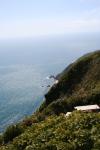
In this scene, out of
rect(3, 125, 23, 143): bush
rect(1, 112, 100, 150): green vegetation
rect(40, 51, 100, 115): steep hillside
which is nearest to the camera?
rect(1, 112, 100, 150): green vegetation

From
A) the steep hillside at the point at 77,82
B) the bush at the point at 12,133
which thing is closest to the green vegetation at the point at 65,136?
the bush at the point at 12,133

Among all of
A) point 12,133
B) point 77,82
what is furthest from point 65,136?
point 77,82

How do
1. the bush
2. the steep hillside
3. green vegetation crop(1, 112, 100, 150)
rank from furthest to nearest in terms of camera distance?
the steep hillside
the bush
green vegetation crop(1, 112, 100, 150)

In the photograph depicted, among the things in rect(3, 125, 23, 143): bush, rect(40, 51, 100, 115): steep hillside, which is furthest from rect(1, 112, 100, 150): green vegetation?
rect(40, 51, 100, 115): steep hillside

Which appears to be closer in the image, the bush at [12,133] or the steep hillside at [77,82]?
the bush at [12,133]

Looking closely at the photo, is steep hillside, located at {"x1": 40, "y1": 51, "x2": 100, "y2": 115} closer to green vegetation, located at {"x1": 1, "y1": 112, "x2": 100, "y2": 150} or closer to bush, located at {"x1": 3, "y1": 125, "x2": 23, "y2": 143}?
bush, located at {"x1": 3, "y1": 125, "x2": 23, "y2": 143}

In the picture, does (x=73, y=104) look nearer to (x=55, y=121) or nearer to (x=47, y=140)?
(x=55, y=121)

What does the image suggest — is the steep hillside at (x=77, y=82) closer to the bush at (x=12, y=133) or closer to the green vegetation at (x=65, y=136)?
the bush at (x=12, y=133)

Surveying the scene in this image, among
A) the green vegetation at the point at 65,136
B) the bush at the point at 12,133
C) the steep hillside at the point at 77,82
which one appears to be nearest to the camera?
the green vegetation at the point at 65,136

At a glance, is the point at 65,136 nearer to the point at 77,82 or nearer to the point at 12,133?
the point at 12,133

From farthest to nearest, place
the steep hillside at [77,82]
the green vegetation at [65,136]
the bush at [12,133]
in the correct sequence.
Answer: the steep hillside at [77,82] → the bush at [12,133] → the green vegetation at [65,136]

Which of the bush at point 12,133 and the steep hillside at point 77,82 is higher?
the steep hillside at point 77,82
